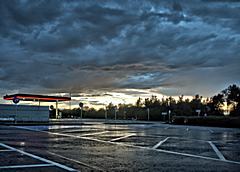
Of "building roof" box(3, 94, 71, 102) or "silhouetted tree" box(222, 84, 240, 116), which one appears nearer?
"building roof" box(3, 94, 71, 102)

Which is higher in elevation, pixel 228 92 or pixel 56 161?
pixel 228 92

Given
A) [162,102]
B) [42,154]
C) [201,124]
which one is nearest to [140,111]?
[162,102]

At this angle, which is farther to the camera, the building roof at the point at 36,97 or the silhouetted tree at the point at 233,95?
the silhouetted tree at the point at 233,95

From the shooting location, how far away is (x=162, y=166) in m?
9.96

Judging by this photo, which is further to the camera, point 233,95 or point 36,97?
point 233,95

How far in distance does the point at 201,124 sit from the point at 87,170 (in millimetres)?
38033

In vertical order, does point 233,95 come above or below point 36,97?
above

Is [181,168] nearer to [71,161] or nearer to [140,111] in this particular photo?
[71,161]

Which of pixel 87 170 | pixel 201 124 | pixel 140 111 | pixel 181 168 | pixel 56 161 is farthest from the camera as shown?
pixel 140 111

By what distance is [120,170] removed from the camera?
9180 millimetres

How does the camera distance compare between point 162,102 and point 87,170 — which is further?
point 162,102

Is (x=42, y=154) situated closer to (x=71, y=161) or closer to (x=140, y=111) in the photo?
(x=71, y=161)

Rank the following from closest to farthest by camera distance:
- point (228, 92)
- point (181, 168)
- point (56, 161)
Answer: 1. point (181, 168)
2. point (56, 161)
3. point (228, 92)

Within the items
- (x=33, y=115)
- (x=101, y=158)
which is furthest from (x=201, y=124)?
(x=101, y=158)
